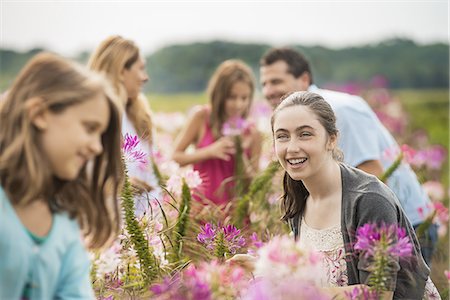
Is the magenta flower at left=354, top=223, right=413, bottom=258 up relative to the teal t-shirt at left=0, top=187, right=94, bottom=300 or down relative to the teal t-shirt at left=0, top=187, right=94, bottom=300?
down

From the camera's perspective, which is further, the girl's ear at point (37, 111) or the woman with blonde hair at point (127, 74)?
the woman with blonde hair at point (127, 74)

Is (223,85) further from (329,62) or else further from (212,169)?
(329,62)

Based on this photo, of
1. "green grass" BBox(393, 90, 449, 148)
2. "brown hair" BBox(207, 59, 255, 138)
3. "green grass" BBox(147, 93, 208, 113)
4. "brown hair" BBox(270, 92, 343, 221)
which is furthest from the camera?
"green grass" BBox(393, 90, 449, 148)

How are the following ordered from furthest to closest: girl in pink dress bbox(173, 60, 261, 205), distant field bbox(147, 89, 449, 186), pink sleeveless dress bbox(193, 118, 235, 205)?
distant field bbox(147, 89, 449, 186), pink sleeveless dress bbox(193, 118, 235, 205), girl in pink dress bbox(173, 60, 261, 205)

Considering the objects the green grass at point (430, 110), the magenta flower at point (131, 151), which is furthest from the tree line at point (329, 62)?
the magenta flower at point (131, 151)

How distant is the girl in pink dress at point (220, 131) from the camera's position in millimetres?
6062

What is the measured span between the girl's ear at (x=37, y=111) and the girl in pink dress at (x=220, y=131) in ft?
12.8

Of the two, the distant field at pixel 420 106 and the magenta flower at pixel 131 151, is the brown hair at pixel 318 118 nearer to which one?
the magenta flower at pixel 131 151

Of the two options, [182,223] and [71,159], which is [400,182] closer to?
[182,223]

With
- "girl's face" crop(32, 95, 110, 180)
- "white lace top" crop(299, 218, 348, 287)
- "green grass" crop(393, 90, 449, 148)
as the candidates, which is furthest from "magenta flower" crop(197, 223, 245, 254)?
"green grass" crop(393, 90, 449, 148)

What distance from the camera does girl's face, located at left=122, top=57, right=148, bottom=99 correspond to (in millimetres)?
5086

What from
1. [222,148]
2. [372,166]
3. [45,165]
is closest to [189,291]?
[45,165]

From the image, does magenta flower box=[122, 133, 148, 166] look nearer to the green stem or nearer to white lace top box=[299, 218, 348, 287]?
the green stem

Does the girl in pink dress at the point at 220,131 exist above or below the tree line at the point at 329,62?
above
